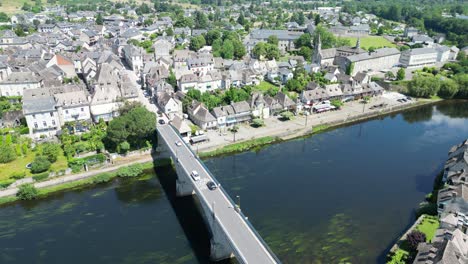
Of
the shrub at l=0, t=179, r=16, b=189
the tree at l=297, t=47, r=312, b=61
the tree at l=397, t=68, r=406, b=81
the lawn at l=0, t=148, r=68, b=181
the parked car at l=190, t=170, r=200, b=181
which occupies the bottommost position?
the lawn at l=0, t=148, r=68, b=181

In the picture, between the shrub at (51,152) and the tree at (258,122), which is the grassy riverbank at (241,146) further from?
the shrub at (51,152)

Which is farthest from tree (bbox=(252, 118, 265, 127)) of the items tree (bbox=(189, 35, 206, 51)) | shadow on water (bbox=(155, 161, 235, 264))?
tree (bbox=(189, 35, 206, 51))

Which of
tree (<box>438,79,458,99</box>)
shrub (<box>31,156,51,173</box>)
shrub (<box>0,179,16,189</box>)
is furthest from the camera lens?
tree (<box>438,79,458,99</box>)

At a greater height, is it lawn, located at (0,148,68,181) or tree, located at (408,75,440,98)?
tree, located at (408,75,440,98)

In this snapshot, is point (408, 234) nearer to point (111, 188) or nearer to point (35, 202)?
point (111, 188)

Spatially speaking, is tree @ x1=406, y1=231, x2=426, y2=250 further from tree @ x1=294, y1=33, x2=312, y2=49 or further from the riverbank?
tree @ x1=294, y1=33, x2=312, y2=49

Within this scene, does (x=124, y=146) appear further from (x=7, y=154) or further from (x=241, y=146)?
(x=241, y=146)
